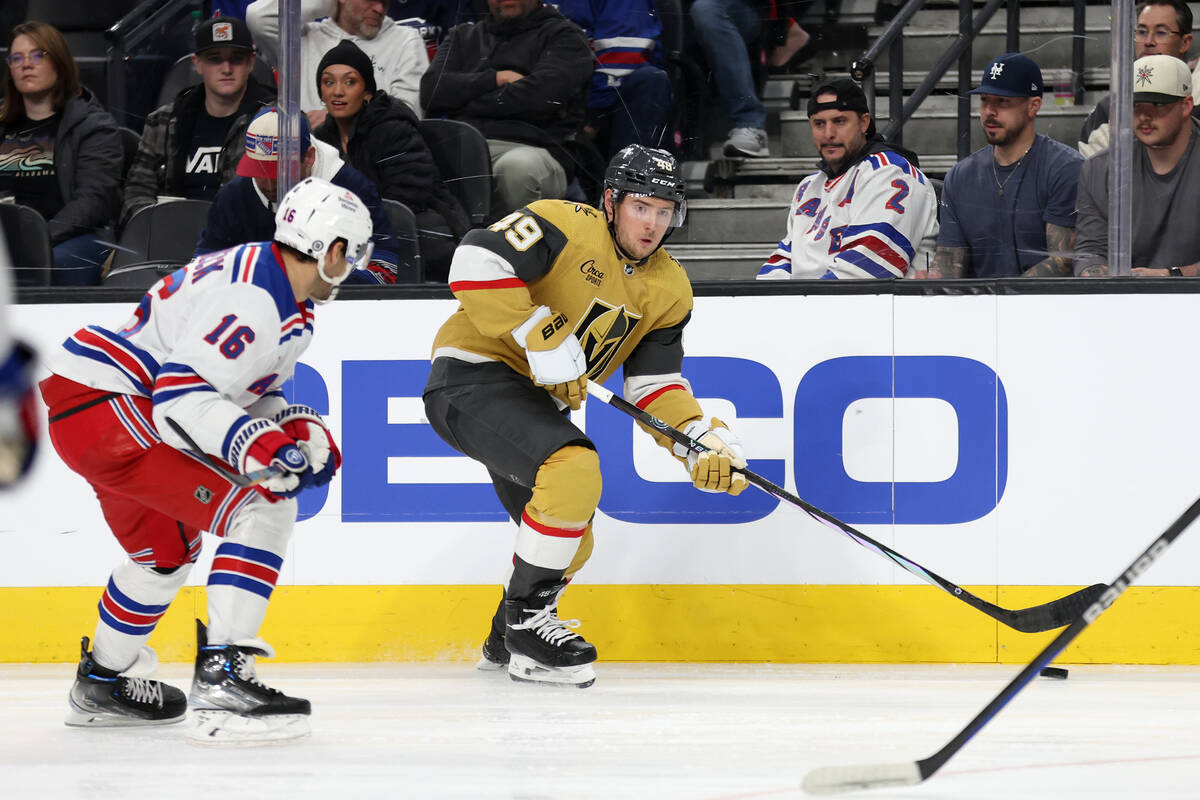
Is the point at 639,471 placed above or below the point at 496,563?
above

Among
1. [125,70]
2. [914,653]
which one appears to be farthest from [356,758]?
[125,70]

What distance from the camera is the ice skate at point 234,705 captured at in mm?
2887

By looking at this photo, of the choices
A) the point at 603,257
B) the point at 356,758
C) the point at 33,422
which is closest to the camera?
the point at 33,422

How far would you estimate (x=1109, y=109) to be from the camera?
3.96 metres

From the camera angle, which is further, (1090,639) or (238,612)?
(1090,639)

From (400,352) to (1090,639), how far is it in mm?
2001

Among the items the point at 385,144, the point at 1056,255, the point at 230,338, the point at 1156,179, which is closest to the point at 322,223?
the point at 230,338

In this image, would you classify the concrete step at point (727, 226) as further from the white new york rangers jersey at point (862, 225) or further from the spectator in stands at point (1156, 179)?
the spectator in stands at point (1156, 179)

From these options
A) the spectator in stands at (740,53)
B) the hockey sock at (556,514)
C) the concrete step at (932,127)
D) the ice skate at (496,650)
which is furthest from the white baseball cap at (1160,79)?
the ice skate at (496,650)

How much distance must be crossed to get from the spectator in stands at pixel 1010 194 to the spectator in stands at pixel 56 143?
92.5 inches

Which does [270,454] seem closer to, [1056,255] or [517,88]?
[517,88]

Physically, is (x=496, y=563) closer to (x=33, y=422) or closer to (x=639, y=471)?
(x=639, y=471)

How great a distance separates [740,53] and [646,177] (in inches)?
28.2

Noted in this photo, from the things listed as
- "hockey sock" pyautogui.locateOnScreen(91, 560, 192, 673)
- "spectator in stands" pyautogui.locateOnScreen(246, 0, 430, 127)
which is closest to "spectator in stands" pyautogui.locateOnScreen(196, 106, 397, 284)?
"spectator in stands" pyautogui.locateOnScreen(246, 0, 430, 127)
